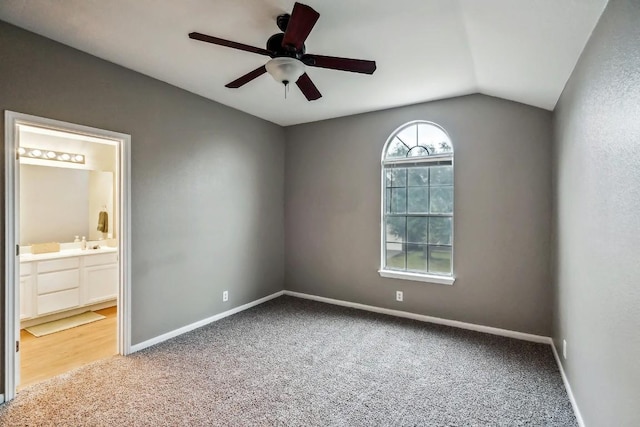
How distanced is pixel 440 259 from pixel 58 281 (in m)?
4.69

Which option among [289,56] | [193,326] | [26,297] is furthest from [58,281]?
[289,56]

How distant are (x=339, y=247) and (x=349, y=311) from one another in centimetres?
87

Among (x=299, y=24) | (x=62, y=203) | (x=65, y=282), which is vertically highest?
(x=299, y=24)

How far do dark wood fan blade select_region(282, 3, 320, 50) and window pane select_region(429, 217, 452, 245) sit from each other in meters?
2.66

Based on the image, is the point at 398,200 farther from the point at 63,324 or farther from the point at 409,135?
the point at 63,324

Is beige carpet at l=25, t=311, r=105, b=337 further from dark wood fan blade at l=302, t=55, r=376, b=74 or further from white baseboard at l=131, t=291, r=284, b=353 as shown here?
dark wood fan blade at l=302, t=55, r=376, b=74

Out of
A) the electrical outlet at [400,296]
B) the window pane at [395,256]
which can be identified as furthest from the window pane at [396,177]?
the electrical outlet at [400,296]

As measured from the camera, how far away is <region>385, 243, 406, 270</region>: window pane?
13.4ft

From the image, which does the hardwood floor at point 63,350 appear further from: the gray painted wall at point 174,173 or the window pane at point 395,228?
the window pane at point 395,228

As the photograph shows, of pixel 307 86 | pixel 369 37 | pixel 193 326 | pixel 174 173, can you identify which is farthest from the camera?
pixel 193 326

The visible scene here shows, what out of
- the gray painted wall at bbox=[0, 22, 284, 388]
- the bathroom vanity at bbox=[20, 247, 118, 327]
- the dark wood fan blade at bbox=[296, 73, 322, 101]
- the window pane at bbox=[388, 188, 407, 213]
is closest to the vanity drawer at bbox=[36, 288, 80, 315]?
the bathroom vanity at bbox=[20, 247, 118, 327]

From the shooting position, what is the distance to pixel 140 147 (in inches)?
121

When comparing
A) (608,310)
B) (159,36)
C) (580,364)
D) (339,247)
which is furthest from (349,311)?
(159,36)

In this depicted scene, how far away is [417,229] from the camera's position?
3.97m
